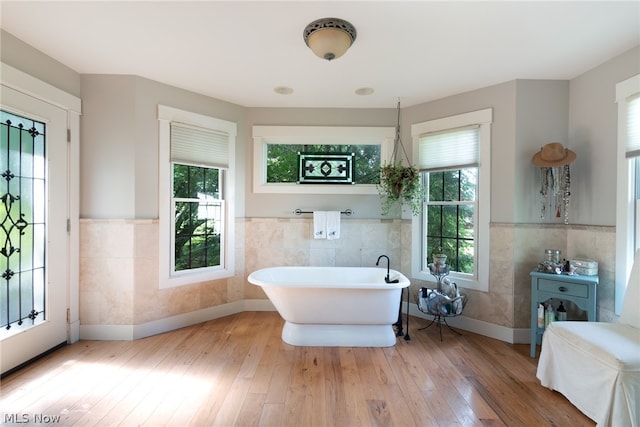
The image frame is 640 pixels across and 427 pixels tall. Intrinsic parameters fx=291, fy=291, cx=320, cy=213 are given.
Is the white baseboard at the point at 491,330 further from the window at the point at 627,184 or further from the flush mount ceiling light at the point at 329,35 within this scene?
the flush mount ceiling light at the point at 329,35

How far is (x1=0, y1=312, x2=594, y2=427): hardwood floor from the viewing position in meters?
1.69

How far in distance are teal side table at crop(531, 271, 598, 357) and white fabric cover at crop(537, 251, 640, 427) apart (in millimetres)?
238

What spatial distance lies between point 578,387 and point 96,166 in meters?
3.96

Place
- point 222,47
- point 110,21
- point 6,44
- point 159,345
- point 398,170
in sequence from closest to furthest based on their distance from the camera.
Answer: point 110,21
point 6,44
point 222,47
point 159,345
point 398,170

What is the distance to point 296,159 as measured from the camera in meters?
3.53

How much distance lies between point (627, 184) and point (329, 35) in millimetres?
2448

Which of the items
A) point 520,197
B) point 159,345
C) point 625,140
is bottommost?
point 159,345

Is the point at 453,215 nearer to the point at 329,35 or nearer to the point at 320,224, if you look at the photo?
the point at 320,224

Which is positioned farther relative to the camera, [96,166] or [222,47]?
[96,166]

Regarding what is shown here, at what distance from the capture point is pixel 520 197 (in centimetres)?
269

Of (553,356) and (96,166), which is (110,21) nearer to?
(96,166)

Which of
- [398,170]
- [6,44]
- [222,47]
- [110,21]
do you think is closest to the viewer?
[110,21]

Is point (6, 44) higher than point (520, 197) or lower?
higher

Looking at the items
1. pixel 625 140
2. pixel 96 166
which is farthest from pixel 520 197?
pixel 96 166
